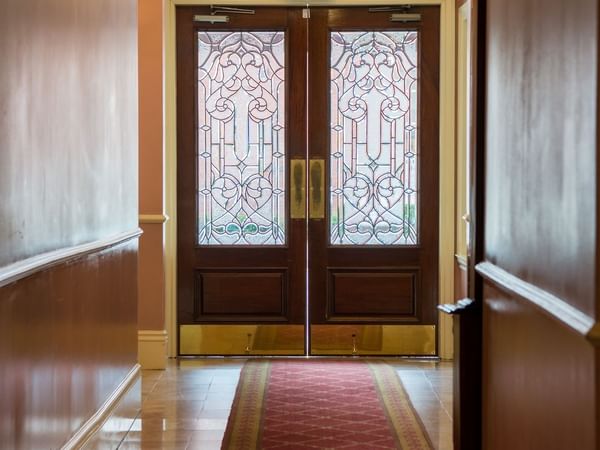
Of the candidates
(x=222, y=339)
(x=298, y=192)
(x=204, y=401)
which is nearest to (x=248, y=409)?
(x=204, y=401)

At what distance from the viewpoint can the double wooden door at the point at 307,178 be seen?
661 cm

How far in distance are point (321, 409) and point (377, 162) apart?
6.99ft

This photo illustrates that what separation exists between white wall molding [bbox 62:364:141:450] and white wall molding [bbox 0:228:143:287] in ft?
2.17

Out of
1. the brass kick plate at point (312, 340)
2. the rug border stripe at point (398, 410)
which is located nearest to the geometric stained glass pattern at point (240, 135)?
the brass kick plate at point (312, 340)

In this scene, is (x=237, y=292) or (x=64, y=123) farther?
(x=237, y=292)

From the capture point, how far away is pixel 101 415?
3.95 meters

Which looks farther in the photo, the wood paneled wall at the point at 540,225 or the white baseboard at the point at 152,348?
the white baseboard at the point at 152,348

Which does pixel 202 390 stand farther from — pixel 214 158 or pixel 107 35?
pixel 107 35

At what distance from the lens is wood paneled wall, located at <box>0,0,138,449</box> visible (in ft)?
8.89

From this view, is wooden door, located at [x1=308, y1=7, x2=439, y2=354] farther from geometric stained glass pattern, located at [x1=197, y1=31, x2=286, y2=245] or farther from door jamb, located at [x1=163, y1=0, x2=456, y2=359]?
geometric stained glass pattern, located at [x1=197, y1=31, x2=286, y2=245]

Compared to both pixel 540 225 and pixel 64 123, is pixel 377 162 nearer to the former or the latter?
pixel 64 123

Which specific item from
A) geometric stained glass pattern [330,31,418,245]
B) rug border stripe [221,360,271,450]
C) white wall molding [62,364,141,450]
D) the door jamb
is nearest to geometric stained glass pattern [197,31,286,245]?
the door jamb

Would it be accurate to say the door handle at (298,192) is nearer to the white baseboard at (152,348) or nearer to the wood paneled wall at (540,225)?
the white baseboard at (152,348)

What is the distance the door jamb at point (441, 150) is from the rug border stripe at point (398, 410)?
692 millimetres
